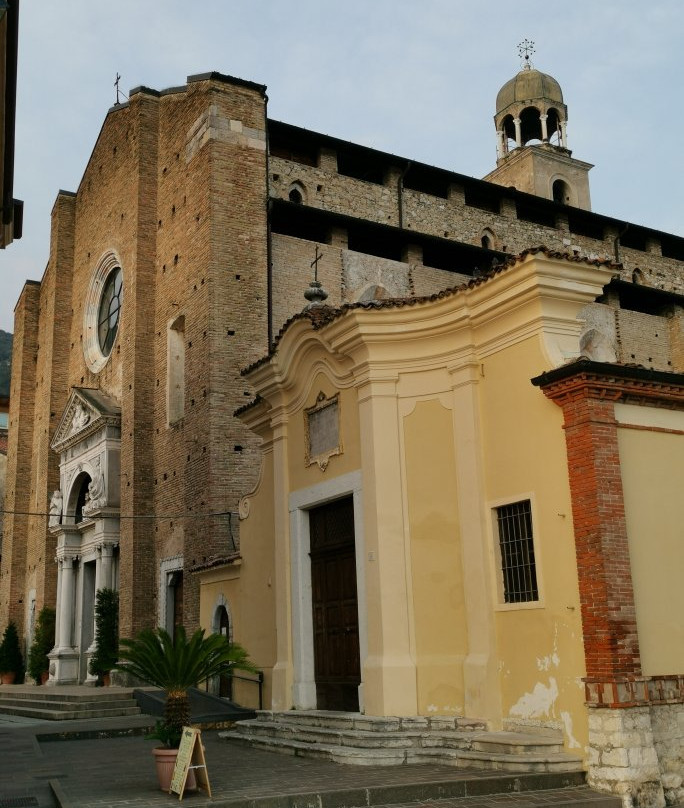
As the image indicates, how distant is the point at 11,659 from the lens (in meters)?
28.0

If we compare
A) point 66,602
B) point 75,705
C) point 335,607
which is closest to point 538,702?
point 335,607

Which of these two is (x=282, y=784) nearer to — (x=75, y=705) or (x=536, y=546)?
(x=536, y=546)

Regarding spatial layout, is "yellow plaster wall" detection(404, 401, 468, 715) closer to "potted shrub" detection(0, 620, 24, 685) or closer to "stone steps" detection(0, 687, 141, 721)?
"stone steps" detection(0, 687, 141, 721)

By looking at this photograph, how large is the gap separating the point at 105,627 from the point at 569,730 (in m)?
15.3

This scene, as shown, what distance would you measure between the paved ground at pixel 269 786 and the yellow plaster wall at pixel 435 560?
4.89 feet

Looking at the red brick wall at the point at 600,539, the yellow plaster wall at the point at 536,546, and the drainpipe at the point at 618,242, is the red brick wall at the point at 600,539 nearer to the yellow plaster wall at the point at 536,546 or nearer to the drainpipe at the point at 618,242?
the yellow plaster wall at the point at 536,546

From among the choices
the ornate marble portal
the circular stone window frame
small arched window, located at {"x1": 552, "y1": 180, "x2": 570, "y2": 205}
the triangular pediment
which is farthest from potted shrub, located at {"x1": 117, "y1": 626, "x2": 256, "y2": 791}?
small arched window, located at {"x1": 552, "y1": 180, "x2": 570, "y2": 205}

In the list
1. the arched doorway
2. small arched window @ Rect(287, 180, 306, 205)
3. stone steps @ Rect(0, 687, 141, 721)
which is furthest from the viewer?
small arched window @ Rect(287, 180, 306, 205)

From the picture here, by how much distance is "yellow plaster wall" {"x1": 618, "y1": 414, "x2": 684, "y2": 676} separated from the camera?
376 inches

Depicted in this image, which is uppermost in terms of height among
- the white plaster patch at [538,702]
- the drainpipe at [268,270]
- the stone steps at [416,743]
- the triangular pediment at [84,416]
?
the drainpipe at [268,270]

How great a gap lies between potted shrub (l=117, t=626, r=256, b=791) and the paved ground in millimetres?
391

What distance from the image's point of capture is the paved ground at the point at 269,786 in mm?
8156

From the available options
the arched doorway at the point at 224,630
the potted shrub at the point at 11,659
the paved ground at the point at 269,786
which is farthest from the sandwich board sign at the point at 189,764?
the potted shrub at the point at 11,659

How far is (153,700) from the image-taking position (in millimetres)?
17141
